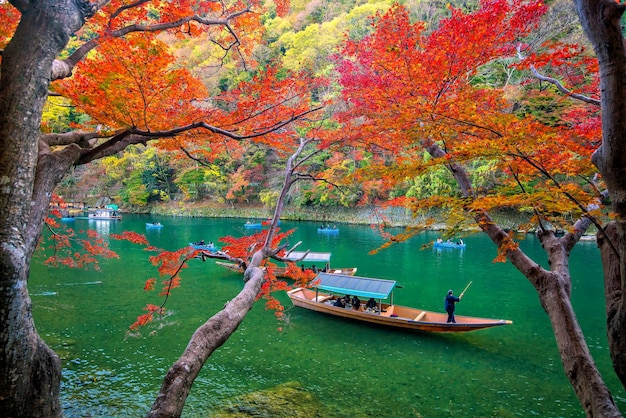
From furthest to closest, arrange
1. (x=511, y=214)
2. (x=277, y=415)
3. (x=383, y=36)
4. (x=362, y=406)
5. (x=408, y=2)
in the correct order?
1. (x=408, y=2)
2. (x=511, y=214)
3. (x=383, y=36)
4. (x=362, y=406)
5. (x=277, y=415)

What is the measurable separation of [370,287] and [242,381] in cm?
459

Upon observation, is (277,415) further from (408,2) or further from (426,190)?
(408,2)

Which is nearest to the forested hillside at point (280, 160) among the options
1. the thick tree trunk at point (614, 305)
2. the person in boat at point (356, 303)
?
the person in boat at point (356, 303)

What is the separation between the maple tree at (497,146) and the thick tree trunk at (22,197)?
3803 millimetres

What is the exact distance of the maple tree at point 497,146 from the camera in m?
3.51

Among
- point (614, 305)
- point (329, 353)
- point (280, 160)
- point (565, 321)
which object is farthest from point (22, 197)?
point (280, 160)

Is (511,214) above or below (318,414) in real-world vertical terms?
above

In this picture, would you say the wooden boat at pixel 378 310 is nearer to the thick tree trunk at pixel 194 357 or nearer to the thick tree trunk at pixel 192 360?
the thick tree trunk at pixel 194 357

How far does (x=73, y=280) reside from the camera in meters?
13.9

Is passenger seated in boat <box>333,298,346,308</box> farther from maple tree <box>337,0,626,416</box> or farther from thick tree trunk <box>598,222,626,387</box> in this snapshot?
thick tree trunk <box>598,222,626,387</box>

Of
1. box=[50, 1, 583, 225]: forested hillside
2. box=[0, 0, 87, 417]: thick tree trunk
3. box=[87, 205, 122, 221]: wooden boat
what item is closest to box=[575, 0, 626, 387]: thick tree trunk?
box=[0, 0, 87, 417]: thick tree trunk

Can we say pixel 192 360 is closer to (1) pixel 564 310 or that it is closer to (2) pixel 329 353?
(1) pixel 564 310

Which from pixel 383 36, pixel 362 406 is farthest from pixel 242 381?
pixel 383 36

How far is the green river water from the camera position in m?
6.39
